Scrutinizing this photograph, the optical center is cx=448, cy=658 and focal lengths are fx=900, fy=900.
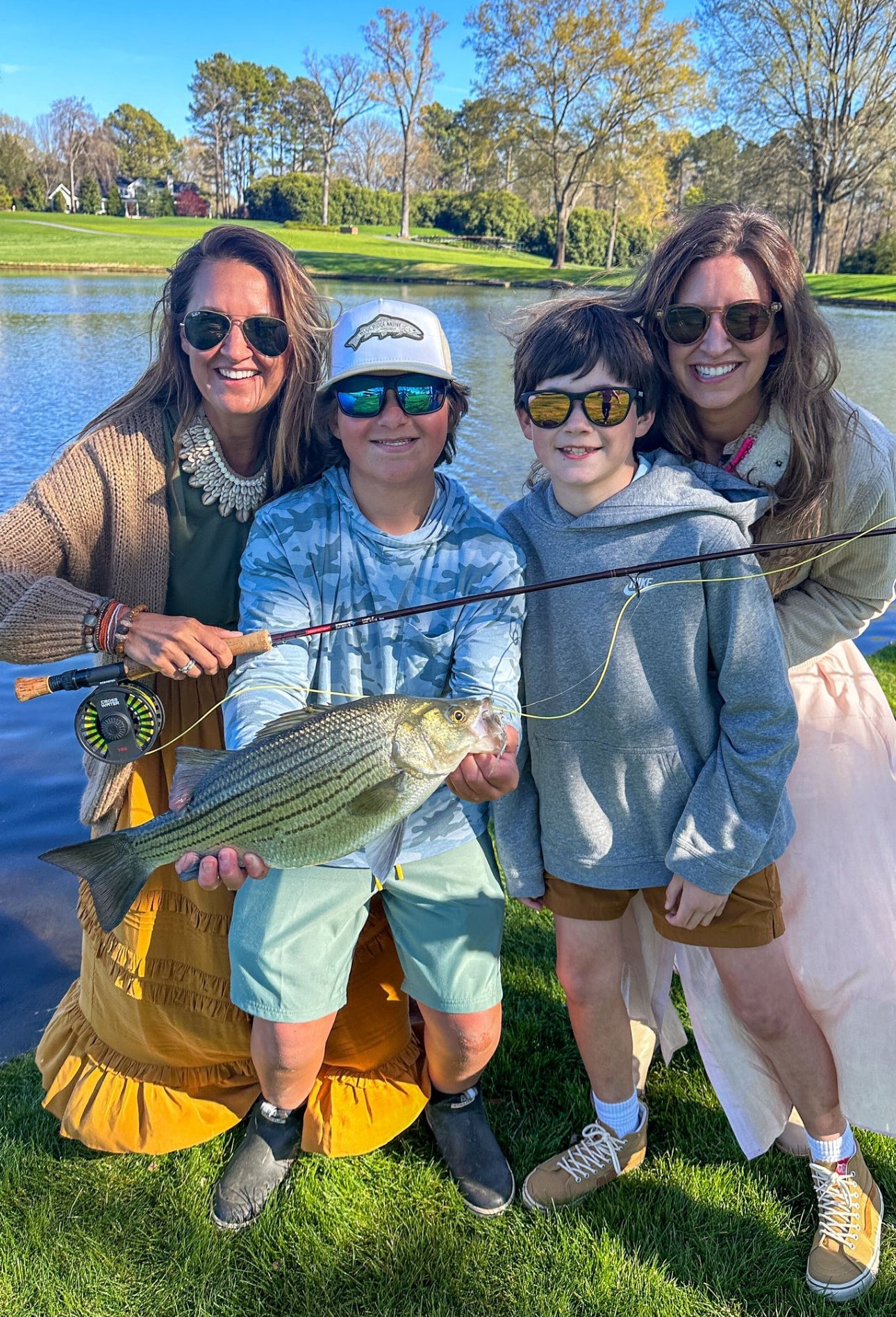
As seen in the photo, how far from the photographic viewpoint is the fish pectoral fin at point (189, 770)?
101 inches

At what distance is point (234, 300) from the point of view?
3207 millimetres

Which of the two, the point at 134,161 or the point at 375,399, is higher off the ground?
the point at 134,161

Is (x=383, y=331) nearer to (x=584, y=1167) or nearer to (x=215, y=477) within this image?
(x=215, y=477)

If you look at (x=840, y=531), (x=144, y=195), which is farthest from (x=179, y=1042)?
(x=144, y=195)

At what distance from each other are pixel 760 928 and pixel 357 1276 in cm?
160

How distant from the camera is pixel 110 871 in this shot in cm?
263

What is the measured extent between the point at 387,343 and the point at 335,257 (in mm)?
50362

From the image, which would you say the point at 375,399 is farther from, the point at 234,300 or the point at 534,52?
the point at 534,52

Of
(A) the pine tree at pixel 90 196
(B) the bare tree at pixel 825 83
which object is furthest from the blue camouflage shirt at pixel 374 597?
(A) the pine tree at pixel 90 196

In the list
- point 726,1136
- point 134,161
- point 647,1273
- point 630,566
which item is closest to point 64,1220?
point 647,1273

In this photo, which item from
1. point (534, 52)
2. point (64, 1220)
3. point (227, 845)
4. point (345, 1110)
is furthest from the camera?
point (534, 52)

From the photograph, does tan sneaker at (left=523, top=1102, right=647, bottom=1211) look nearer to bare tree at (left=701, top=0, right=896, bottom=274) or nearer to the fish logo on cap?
the fish logo on cap

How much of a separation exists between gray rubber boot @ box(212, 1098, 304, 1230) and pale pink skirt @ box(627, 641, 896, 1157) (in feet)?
4.36

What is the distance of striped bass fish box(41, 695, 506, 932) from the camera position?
2.37 meters
